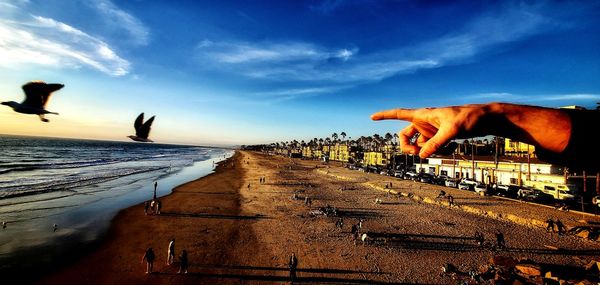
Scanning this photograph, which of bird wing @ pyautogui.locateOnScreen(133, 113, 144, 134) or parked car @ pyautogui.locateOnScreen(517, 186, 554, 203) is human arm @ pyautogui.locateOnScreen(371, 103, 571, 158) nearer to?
bird wing @ pyautogui.locateOnScreen(133, 113, 144, 134)

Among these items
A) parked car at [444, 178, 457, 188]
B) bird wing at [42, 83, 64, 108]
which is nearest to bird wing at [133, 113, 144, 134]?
bird wing at [42, 83, 64, 108]

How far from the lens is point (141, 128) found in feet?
38.2

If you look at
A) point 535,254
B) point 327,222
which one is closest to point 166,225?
point 327,222

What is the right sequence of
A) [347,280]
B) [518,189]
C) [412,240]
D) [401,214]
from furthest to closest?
[518,189], [401,214], [412,240], [347,280]

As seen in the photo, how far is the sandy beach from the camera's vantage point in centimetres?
1627

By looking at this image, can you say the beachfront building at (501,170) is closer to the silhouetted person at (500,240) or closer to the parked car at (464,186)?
the parked car at (464,186)

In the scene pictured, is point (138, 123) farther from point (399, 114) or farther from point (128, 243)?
point (128, 243)

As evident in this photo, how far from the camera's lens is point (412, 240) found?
71.8 ft

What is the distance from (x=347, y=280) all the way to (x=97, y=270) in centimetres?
1341

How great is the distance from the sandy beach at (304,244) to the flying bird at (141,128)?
26.9 ft

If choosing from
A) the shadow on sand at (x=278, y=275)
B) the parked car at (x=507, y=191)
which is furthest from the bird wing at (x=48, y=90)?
the parked car at (x=507, y=191)

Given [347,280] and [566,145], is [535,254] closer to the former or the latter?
[347,280]

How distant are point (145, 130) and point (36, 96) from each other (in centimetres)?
361

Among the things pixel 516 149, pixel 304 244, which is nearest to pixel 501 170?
pixel 516 149
